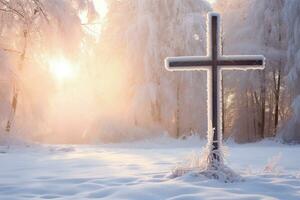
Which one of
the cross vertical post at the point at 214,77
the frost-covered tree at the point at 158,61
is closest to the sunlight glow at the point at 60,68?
the frost-covered tree at the point at 158,61

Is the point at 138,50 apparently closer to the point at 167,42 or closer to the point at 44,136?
the point at 167,42

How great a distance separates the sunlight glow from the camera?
15.8 metres

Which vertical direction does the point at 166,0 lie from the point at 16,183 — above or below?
above

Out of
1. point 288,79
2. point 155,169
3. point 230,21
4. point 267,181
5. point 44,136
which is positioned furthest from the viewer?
point 230,21

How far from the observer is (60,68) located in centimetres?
1644

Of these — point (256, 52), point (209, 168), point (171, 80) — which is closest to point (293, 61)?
point (256, 52)

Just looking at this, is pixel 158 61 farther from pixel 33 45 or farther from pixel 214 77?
pixel 214 77

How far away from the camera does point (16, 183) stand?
5980 millimetres

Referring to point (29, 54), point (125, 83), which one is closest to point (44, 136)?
point (125, 83)

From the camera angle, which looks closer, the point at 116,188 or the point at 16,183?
the point at 116,188

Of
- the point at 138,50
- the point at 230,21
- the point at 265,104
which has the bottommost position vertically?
the point at 265,104

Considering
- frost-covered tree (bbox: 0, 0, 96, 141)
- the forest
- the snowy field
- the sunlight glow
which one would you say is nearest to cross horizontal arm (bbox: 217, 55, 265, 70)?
the snowy field

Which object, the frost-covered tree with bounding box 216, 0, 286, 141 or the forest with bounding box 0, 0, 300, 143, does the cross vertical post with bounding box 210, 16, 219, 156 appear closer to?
the forest with bounding box 0, 0, 300, 143

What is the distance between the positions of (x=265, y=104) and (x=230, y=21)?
15.9 feet
